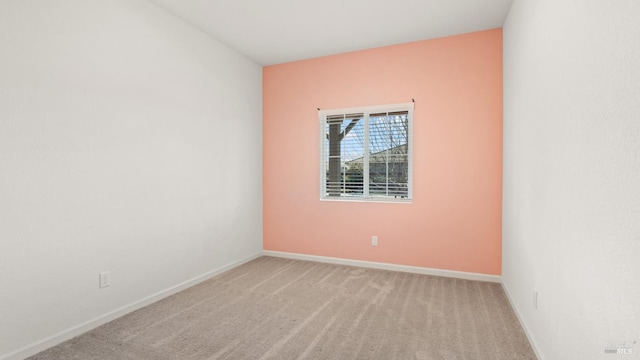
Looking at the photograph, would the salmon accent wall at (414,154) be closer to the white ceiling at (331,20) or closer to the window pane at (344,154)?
the window pane at (344,154)

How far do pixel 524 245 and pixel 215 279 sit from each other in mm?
3188

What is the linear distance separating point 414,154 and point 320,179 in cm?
134

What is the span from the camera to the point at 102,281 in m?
2.54

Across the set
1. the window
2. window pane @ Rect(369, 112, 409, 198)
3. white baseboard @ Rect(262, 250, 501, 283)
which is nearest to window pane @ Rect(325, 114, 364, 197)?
the window

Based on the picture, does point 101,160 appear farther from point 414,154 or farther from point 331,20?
point 414,154

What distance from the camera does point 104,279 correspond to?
8.38ft

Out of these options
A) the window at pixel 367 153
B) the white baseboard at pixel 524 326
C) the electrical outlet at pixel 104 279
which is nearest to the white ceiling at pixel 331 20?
the window at pixel 367 153

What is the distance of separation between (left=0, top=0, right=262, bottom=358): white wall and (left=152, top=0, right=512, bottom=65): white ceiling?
1.04 feet

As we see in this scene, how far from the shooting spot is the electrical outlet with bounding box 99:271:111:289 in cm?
253

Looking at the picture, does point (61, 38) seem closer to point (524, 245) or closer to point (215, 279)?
point (215, 279)

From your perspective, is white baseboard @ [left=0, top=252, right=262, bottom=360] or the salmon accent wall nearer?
white baseboard @ [left=0, top=252, right=262, bottom=360]

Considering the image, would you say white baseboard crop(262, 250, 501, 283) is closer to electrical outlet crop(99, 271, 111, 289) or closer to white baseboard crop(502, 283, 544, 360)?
white baseboard crop(502, 283, 544, 360)

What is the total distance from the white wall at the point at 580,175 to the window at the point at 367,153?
158 centimetres

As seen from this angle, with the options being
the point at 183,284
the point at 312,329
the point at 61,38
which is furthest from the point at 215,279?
the point at 61,38
